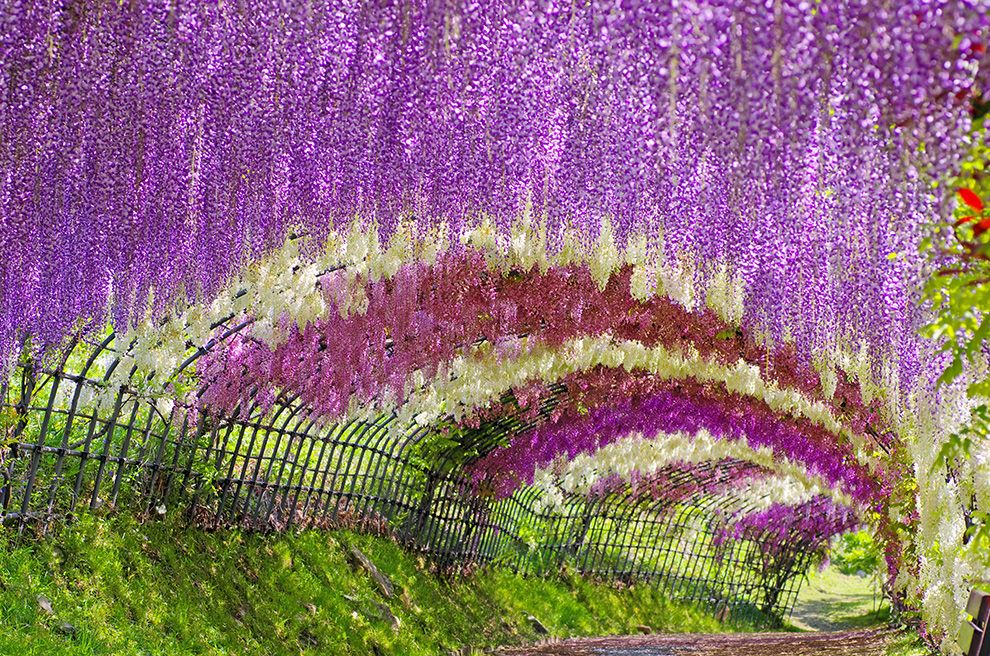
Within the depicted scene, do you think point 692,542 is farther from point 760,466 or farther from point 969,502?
point 969,502

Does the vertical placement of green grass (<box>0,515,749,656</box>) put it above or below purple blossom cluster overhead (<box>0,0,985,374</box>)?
below

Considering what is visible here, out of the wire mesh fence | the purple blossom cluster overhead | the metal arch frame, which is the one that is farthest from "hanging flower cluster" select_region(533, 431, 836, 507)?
the purple blossom cluster overhead

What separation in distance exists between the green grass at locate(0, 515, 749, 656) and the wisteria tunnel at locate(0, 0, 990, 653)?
0.29m

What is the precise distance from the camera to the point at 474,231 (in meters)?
8.14

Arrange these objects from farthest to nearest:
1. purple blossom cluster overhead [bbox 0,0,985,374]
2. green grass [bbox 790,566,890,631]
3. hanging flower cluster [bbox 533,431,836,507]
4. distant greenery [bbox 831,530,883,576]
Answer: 1. green grass [bbox 790,566,890,631]
2. distant greenery [bbox 831,530,883,576]
3. hanging flower cluster [bbox 533,431,836,507]
4. purple blossom cluster overhead [bbox 0,0,985,374]

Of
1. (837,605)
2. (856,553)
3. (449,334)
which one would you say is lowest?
(837,605)

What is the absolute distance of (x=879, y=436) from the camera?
1253 centimetres

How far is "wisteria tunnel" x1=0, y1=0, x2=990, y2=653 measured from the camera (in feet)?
11.7

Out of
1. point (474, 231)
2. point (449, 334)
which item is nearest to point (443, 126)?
point (474, 231)

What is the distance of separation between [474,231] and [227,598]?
158 inches

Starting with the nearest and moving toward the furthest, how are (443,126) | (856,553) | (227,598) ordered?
(443,126) < (227,598) < (856,553)

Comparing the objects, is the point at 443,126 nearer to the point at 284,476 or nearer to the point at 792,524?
the point at 284,476

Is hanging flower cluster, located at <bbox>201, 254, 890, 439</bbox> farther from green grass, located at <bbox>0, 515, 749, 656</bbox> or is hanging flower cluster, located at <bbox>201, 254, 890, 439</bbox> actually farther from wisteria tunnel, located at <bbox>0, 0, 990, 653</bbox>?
green grass, located at <bbox>0, 515, 749, 656</bbox>

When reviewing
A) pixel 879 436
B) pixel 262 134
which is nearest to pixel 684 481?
pixel 879 436
